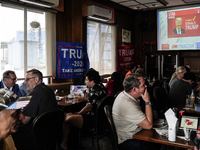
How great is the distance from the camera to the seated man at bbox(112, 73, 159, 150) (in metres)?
2.29

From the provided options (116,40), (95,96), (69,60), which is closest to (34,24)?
(69,60)

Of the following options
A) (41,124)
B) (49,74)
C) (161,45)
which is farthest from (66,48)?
(161,45)

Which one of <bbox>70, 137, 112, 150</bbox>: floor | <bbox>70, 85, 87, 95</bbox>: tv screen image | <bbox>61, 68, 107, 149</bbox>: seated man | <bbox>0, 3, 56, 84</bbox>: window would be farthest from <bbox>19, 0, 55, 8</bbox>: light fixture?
<bbox>70, 137, 112, 150</bbox>: floor

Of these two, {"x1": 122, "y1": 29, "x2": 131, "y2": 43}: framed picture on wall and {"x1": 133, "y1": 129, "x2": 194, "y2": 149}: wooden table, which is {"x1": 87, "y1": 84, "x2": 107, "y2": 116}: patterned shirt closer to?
{"x1": 133, "y1": 129, "x2": 194, "y2": 149}: wooden table

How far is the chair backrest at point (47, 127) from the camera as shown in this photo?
2199mm

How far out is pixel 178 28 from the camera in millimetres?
8164

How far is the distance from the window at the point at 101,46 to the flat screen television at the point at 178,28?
2.02 metres

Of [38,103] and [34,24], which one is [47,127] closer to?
[38,103]

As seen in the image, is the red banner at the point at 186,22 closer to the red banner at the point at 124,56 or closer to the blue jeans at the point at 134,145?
the red banner at the point at 124,56

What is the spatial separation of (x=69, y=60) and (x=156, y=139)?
4052 millimetres

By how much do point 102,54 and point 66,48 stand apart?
6.07ft

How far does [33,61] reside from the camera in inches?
201

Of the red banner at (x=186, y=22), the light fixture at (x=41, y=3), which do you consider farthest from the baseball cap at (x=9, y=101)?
the red banner at (x=186, y=22)

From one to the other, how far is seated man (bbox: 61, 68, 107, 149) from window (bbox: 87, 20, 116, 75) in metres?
3.11
